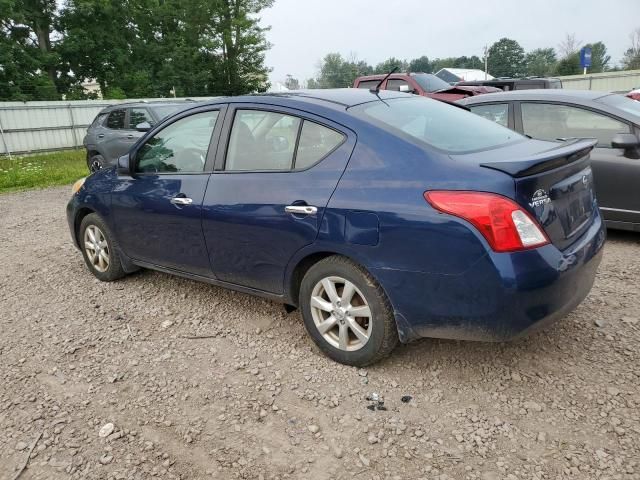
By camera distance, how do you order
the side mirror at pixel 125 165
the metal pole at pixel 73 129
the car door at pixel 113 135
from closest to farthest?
1. the side mirror at pixel 125 165
2. the car door at pixel 113 135
3. the metal pole at pixel 73 129

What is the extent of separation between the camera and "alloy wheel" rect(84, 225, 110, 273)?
485cm

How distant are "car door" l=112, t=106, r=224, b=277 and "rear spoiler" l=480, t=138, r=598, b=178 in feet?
6.67

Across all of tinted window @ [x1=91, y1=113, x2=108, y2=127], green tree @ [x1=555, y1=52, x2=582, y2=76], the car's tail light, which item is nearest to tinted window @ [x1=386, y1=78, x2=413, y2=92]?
tinted window @ [x1=91, y1=113, x2=108, y2=127]

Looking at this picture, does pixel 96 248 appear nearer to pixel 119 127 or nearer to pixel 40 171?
pixel 119 127

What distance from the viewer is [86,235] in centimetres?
500

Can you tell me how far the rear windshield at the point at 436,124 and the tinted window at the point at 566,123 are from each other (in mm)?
2233

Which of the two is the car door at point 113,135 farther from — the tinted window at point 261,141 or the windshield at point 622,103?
the windshield at point 622,103

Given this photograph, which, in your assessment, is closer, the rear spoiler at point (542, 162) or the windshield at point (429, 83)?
the rear spoiler at point (542, 162)

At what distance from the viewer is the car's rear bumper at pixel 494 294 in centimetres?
253

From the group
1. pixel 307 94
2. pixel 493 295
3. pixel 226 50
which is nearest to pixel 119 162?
pixel 307 94

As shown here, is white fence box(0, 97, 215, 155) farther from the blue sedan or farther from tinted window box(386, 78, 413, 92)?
the blue sedan

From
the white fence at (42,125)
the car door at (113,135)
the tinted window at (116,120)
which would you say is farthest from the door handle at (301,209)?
the white fence at (42,125)

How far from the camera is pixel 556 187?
277 centimetres

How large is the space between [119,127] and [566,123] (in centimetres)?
936
